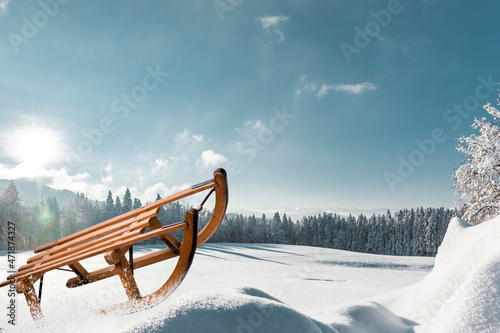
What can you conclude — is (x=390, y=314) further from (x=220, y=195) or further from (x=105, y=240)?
(x=105, y=240)

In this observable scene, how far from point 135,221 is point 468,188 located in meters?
16.0

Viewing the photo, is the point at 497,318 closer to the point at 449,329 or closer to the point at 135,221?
the point at 449,329

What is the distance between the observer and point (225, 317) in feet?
10.3

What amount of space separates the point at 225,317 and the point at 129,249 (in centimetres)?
162

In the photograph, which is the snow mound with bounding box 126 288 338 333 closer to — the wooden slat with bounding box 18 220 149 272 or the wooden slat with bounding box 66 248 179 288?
the wooden slat with bounding box 66 248 179 288

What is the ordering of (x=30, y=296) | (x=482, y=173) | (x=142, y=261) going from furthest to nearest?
(x=482, y=173) → (x=30, y=296) → (x=142, y=261)

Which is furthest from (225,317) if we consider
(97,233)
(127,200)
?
(127,200)

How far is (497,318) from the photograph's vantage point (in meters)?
3.56

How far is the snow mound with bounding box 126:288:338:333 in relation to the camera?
114 inches

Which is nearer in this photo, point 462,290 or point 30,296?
point 462,290

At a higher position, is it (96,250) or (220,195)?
(220,195)

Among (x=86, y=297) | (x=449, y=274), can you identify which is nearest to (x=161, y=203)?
(x=86, y=297)

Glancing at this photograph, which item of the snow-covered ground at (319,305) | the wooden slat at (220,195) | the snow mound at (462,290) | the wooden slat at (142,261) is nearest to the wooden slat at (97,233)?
the wooden slat at (142,261)

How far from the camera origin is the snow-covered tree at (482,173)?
12.0 meters
